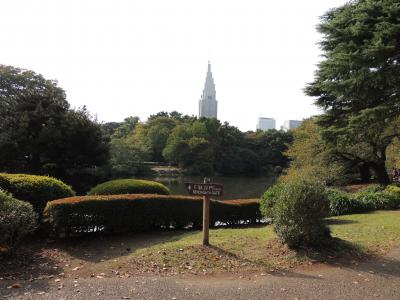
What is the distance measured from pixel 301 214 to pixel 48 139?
57.2ft

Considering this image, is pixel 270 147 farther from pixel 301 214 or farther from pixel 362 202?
pixel 301 214

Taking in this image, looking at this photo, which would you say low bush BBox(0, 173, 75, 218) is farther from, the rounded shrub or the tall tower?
the tall tower

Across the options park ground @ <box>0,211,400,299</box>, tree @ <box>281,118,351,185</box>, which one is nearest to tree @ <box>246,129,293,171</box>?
tree @ <box>281,118,351,185</box>

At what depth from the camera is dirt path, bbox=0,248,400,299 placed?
5.62m

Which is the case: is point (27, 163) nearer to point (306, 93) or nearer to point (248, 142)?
point (306, 93)

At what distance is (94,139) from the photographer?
23.2 m

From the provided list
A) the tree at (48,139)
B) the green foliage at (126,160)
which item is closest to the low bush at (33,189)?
the tree at (48,139)

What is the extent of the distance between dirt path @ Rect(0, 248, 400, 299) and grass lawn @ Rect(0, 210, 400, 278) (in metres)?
0.53

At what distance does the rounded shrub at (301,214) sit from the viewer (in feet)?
25.6

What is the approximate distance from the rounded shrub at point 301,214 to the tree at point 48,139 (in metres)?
16.6

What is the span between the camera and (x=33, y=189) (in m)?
10.6

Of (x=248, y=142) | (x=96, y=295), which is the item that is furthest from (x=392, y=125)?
(x=248, y=142)

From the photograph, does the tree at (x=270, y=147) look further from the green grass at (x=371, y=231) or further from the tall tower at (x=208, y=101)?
the green grass at (x=371, y=231)

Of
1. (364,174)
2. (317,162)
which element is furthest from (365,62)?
(364,174)
